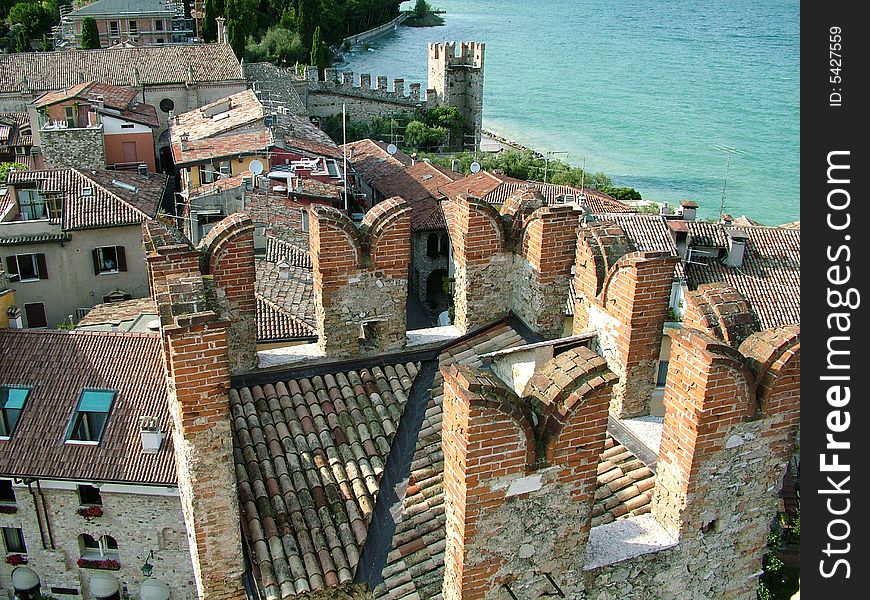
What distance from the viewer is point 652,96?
11262 centimetres

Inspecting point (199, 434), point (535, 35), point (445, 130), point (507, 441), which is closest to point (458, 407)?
point (507, 441)

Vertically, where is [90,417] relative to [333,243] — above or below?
below

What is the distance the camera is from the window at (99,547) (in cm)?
1964

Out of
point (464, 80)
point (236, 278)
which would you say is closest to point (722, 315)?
point (236, 278)

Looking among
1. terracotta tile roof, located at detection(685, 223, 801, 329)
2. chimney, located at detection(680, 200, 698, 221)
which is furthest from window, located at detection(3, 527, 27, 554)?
chimney, located at detection(680, 200, 698, 221)

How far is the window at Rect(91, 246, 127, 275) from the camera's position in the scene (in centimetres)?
3147

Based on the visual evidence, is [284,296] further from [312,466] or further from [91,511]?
[312,466]

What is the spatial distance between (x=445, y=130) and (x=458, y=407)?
6523 cm

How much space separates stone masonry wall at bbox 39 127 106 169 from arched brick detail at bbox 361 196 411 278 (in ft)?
109

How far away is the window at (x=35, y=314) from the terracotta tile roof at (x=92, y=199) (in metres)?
3.03

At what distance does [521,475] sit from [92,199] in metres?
28.9

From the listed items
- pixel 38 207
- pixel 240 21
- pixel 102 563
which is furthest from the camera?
pixel 240 21

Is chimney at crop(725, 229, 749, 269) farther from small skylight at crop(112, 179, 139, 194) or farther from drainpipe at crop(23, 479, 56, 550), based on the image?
drainpipe at crop(23, 479, 56, 550)
